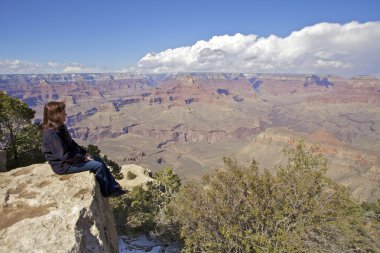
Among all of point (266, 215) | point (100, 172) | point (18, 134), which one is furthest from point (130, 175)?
point (100, 172)

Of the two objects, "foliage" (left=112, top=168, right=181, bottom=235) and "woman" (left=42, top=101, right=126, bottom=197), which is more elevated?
"woman" (left=42, top=101, right=126, bottom=197)

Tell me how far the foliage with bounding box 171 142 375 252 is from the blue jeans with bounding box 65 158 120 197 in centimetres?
501

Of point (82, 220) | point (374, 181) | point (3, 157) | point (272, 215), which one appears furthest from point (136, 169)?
point (374, 181)

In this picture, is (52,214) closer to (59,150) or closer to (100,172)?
(59,150)

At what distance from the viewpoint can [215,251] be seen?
15.2m

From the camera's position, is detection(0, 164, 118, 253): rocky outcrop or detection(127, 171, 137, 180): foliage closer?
detection(0, 164, 118, 253): rocky outcrop

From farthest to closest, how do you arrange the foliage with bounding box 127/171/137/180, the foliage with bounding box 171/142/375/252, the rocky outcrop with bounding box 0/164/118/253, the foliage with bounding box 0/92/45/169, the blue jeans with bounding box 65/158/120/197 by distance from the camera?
the foliage with bounding box 127/171/137/180 < the foliage with bounding box 0/92/45/169 < the foliage with bounding box 171/142/375/252 < the blue jeans with bounding box 65/158/120/197 < the rocky outcrop with bounding box 0/164/118/253

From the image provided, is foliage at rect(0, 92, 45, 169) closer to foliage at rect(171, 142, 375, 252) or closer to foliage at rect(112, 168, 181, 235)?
foliage at rect(112, 168, 181, 235)

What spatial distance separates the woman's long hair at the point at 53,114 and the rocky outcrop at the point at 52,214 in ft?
6.53

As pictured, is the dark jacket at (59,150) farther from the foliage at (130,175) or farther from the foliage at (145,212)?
the foliage at (130,175)

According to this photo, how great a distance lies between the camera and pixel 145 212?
96.7 feet

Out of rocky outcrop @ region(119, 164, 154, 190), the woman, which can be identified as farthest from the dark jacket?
rocky outcrop @ region(119, 164, 154, 190)

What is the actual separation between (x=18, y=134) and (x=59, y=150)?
24.6 metres

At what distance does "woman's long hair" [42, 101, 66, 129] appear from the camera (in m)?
10.9
